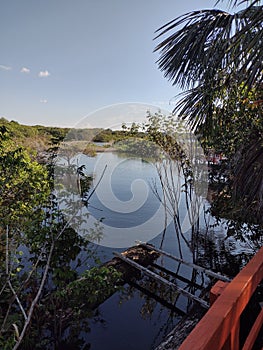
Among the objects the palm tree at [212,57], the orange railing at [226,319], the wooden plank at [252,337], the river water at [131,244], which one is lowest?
the river water at [131,244]

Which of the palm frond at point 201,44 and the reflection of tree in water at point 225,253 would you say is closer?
the palm frond at point 201,44

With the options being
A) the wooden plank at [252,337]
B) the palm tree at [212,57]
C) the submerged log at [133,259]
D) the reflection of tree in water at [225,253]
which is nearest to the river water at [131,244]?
the reflection of tree in water at [225,253]

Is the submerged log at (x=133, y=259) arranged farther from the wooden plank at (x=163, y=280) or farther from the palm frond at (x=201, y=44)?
the palm frond at (x=201, y=44)

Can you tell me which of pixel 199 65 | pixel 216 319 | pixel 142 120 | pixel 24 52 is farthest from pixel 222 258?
pixel 24 52

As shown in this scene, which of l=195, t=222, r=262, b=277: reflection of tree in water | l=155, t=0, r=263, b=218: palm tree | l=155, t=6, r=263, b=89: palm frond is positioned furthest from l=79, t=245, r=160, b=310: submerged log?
l=155, t=6, r=263, b=89: palm frond

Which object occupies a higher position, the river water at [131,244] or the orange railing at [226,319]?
the orange railing at [226,319]

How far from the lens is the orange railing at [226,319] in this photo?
0.59 metres

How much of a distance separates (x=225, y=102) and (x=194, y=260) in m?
2.48

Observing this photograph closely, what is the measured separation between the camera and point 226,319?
0.69 metres

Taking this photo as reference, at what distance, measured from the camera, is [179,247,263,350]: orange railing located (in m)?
0.59

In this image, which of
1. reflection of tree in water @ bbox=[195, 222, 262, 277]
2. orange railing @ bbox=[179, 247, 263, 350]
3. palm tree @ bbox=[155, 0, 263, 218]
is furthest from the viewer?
reflection of tree in water @ bbox=[195, 222, 262, 277]

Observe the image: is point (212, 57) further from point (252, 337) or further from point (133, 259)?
point (133, 259)

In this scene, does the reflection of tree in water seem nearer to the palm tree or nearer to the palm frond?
the palm tree

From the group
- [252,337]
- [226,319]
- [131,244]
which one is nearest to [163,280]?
[131,244]
